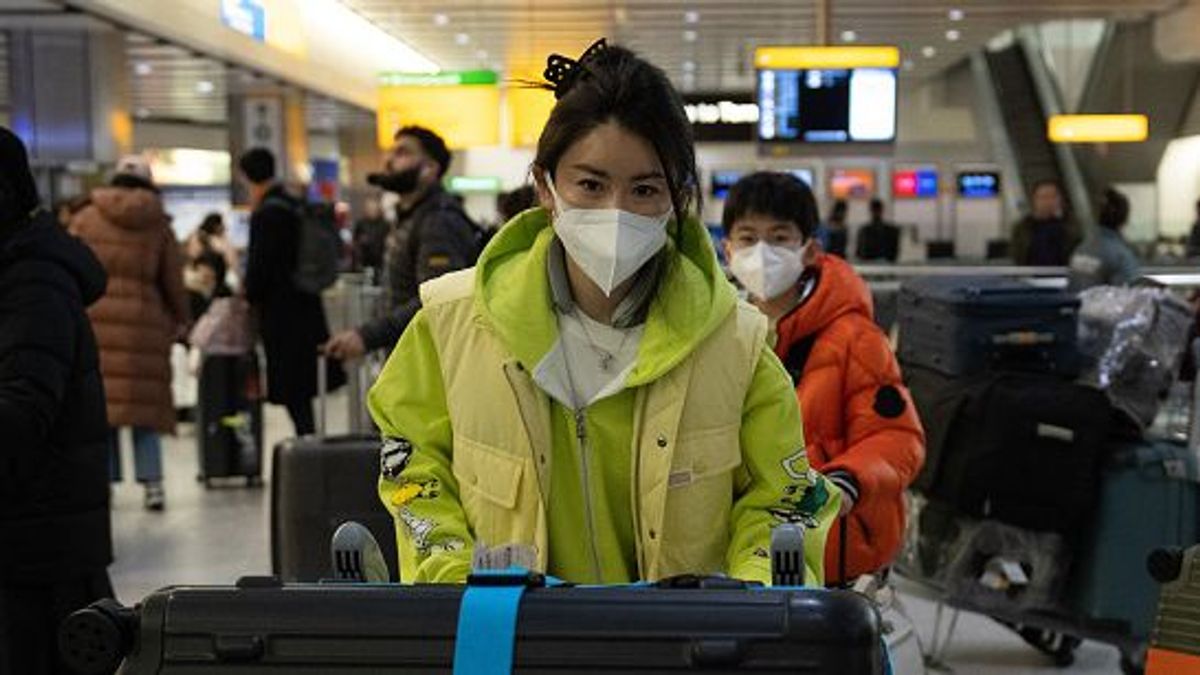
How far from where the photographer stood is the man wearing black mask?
569 cm

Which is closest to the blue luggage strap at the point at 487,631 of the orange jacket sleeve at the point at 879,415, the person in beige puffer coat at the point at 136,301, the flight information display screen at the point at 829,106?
the orange jacket sleeve at the point at 879,415

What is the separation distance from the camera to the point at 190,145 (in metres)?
36.9

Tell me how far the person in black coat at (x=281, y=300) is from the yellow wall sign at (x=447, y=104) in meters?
5.92

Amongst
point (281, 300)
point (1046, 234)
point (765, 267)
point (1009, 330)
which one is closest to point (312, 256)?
point (281, 300)

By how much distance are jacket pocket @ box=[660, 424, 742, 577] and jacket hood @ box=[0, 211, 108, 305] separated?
2.15m

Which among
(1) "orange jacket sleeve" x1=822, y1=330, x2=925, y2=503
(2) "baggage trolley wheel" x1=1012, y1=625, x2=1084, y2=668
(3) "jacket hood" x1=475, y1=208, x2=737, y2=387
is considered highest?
(3) "jacket hood" x1=475, y1=208, x2=737, y2=387

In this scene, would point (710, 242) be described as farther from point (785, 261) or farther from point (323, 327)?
point (323, 327)

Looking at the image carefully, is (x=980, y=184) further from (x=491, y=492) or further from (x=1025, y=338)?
(x=491, y=492)

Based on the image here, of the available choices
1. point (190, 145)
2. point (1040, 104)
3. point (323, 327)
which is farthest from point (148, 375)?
point (190, 145)

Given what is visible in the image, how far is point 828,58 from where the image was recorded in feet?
40.9

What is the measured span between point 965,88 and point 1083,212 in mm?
6838

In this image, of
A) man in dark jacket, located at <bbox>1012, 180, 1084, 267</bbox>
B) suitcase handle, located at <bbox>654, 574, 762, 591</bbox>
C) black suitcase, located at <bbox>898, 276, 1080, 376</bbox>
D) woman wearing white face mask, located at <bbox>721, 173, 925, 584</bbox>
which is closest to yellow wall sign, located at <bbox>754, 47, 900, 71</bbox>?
man in dark jacket, located at <bbox>1012, 180, 1084, 267</bbox>

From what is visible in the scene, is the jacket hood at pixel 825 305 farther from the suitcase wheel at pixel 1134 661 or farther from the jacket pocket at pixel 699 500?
the suitcase wheel at pixel 1134 661

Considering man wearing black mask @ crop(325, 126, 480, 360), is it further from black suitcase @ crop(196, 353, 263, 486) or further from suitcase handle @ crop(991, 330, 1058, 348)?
black suitcase @ crop(196, 353, 263, 486)
